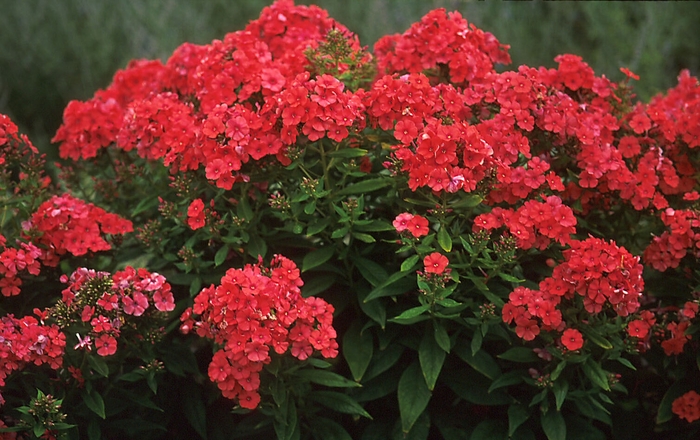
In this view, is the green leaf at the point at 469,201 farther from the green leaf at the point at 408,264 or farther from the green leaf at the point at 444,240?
the green leaf at the point at 408,264

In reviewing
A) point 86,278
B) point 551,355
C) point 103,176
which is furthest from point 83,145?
point 551,355

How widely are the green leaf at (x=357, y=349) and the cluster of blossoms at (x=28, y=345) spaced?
108cm

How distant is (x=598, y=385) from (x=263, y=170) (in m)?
1.54

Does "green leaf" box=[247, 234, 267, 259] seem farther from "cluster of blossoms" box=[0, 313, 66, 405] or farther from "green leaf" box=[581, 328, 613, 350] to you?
"green leaf" box=[581, 328, 613, 350]

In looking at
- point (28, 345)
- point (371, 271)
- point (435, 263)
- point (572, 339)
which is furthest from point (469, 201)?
point (28, 345)

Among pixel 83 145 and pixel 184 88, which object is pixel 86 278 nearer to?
pixel 83 145

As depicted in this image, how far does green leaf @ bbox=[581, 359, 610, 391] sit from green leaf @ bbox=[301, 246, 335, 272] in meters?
1.06

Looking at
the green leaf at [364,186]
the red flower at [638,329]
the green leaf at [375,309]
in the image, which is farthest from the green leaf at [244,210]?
the red flower at [638,329]

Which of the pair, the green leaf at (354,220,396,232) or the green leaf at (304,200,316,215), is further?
the green leaf at (354,220,396,232)

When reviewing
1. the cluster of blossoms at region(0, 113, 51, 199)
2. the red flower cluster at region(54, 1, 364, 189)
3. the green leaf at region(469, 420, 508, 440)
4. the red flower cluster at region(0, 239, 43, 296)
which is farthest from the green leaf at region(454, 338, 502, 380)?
the cluster of blossoms at region(0, 113, 51, 199)

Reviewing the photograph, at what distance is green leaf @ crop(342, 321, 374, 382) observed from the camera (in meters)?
3.00

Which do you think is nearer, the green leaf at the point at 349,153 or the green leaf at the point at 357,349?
the green leaf at the point at 349,153

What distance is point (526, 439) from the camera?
9.96 ft

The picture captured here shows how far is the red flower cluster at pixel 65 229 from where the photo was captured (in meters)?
3.13
